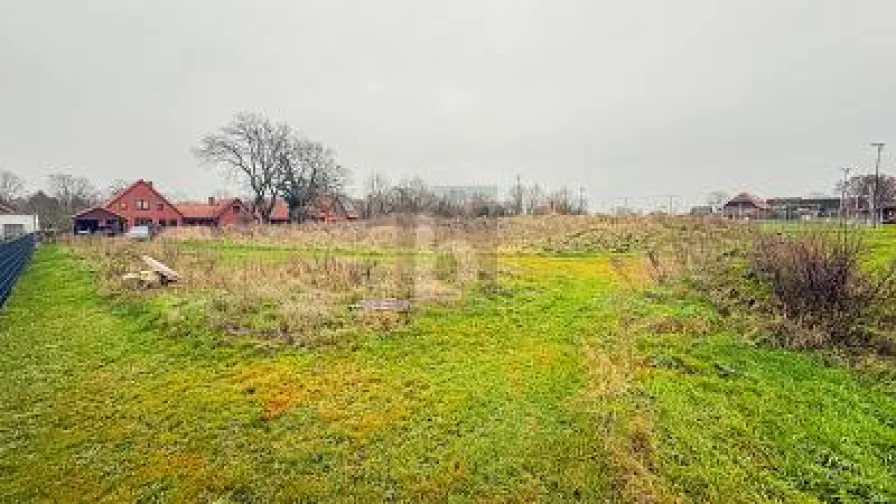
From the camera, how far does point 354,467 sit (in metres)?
5.14

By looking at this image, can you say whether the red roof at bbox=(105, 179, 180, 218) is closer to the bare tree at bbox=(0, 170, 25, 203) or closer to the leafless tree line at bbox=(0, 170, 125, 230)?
the leafless tree line at bbox=(0, 170, 125, 230)

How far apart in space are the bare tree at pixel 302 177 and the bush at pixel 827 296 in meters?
51.4

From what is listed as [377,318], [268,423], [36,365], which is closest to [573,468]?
[268,423]

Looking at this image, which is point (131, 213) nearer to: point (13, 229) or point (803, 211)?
point (13, 229)

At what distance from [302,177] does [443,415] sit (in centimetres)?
5408

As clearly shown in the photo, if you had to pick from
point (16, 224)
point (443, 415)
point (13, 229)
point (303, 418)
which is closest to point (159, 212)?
point (16, 224)

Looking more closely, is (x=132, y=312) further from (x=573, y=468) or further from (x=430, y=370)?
(x=573, y=468)

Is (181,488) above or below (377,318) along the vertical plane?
below

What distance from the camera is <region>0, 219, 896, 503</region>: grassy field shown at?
15.9 ft

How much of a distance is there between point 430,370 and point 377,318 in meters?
2.44

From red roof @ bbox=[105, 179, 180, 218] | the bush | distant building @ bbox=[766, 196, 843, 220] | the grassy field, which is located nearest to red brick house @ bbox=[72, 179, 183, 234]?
red roof @ bbox=[105, 179, 180, 218]

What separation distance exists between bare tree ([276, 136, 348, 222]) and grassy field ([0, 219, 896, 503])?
47450 millimetres

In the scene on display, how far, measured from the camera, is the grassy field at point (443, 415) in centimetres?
486

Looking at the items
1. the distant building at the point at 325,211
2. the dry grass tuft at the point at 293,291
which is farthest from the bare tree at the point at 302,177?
the dry grass tuft at the point at 293,291
